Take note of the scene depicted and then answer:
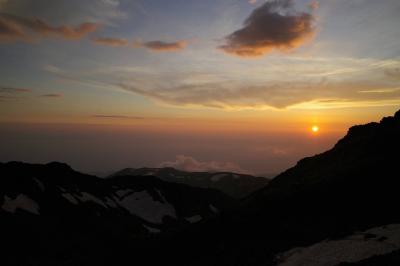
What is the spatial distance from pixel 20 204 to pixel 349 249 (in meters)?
78.3

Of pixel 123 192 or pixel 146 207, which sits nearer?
pixel 146 207

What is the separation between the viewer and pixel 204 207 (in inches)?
5443

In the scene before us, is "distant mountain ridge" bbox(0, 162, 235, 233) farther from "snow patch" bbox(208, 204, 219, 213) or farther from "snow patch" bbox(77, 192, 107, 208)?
"snow patch" bbox(208, 204, 219, 213)

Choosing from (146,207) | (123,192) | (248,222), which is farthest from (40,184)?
(248,222)

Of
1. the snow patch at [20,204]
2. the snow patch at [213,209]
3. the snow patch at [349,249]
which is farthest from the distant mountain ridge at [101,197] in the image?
the snow patch at [349,249]

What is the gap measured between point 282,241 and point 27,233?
55.1 metres

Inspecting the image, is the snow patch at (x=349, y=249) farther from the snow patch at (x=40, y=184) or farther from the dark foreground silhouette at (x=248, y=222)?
the snow patch at (x=40, y=184)

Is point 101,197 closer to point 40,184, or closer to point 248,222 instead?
point 40,184

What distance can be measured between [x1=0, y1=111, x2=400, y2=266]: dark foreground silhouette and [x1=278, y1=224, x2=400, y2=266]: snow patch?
0.32ft

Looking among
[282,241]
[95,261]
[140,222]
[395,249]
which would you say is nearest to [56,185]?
[140,222]

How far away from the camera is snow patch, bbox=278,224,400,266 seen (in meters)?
29.3

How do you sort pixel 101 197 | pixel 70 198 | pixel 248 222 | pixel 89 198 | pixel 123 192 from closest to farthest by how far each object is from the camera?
pixel 248 222 < pixel 70 198 < pixel 89 198 < pixel 101 197 < pixel 123 192

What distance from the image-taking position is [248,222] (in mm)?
54375

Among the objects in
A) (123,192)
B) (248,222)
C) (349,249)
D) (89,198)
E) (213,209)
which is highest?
(349,249)
